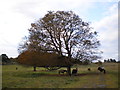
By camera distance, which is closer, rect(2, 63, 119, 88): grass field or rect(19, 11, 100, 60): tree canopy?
rect(2, 63, 119, 88): grass field

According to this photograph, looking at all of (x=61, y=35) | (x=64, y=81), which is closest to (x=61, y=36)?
(x=61, y=35)

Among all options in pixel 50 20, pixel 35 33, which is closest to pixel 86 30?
pixel 50 20

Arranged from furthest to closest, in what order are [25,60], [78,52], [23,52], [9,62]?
[9,62], [25,60], [23,52], [78,52]

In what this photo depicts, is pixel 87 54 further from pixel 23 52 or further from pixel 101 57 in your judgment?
pixel 23 52

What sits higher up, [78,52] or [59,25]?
[59,25]

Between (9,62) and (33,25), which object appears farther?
(9,62)

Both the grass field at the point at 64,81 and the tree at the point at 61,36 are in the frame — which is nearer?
the grass field at the point at 64,81

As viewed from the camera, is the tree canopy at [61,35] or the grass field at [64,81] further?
the tree canopy at [61,35]

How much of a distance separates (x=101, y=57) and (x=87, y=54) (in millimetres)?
3629

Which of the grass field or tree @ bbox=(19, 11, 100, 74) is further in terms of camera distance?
tree @ bbox=(19, 11, 100, 74)

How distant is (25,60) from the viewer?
50000mm

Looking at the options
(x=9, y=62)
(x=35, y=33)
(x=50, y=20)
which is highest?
(x=50, y=20)

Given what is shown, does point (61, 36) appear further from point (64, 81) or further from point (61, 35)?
point (64, 81)

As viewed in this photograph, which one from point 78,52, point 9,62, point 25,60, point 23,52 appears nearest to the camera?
point 78,52
